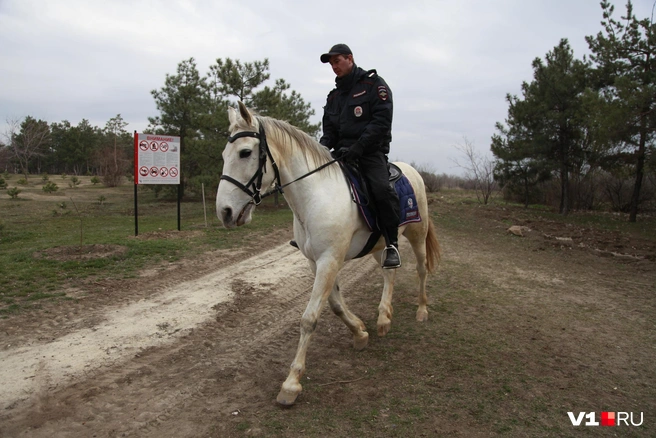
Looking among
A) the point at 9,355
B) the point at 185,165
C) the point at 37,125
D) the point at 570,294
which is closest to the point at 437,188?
the point at 185,165

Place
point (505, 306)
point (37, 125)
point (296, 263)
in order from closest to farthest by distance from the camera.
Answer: point (505, 306)
point (296, 263)
point (37, 125)

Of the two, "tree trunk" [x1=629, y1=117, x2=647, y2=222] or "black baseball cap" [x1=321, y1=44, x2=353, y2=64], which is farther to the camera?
"tree trunk" [x1=629, y1=117, x2=647, y2=222]

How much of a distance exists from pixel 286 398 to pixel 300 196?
177 centimetres

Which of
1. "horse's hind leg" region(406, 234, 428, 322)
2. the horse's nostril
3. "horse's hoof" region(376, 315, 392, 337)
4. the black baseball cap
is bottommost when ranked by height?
"horse's hoof" region(376, 315, 392, 337)

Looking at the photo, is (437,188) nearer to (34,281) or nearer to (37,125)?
(34,281)

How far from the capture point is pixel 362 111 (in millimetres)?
4160

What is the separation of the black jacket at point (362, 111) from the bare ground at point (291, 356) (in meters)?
2.34

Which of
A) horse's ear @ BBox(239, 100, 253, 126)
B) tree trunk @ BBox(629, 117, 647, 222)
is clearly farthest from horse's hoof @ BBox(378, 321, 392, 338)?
tree trunk @ BBox(629, 117, 647, 222)

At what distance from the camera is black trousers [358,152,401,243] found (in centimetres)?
415

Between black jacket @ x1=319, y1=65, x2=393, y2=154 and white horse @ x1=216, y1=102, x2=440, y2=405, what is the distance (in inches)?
18.8

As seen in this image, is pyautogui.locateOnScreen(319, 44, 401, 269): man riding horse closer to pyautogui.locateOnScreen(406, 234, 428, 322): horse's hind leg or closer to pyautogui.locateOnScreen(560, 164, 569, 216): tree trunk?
pyautogui.locateOnScreen(406, 234, 428, 322): horse's hind leg

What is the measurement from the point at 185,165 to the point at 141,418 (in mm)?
22386

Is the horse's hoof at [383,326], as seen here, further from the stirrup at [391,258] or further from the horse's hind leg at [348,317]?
the stirrup at [391,258]

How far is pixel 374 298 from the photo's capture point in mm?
6527
